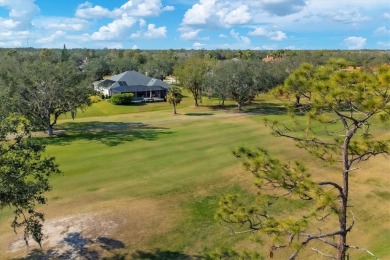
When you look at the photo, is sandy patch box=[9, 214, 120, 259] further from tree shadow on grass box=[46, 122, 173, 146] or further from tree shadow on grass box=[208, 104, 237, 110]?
tree shadow on grass box=[208, 104, 237, 110]

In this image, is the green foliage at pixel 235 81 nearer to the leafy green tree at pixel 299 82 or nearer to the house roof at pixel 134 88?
the house roof at pixel 134 88

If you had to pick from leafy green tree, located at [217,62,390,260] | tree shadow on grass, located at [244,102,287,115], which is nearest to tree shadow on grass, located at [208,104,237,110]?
tree shadow on grass, located at [244,102,287,115]

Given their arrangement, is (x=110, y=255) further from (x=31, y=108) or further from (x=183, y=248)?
(x=31, y=108)

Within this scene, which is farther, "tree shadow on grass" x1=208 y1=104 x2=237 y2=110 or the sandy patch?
"tree shadow on grass" x1=208 y1=104 x2=237 y2=110

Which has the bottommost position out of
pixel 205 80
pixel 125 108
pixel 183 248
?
pixel 183 248

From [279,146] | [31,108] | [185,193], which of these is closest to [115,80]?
[31,108]

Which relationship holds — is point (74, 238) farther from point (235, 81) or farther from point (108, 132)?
point (235, 81)

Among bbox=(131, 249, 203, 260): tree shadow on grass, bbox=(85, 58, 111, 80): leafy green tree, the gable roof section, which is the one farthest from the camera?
bbox=(85, 58, 111, 80): leafy green tree

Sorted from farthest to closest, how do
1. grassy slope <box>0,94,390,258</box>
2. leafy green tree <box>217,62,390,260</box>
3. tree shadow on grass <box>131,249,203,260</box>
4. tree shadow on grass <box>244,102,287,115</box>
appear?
tree shadow on grass <box>244,102,287,115</box>, grassy slope <box>0,94,390,258</box>, tree shadow on grass <box>131,249,203,260</box>, leafy green tree <box>217,62,390,260</box>
